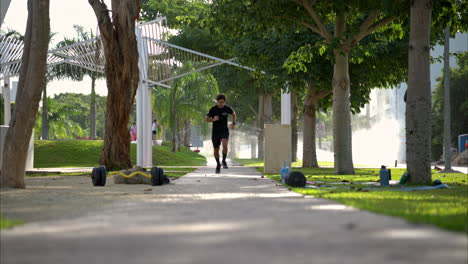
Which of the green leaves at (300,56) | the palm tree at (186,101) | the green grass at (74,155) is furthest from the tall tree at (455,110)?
the green leaves at (300,56)

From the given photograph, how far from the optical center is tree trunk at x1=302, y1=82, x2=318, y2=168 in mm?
28781

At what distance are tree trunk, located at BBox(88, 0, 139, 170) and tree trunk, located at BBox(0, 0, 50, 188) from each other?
798 centimetres

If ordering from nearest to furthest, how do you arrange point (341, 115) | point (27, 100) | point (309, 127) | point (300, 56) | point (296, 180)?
point (27, 100) < point (296, 180) < point (341, 115) < point (300, 56) < point (309, 127)

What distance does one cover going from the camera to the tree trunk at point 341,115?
19.7 metres

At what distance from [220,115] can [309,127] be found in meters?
12.6

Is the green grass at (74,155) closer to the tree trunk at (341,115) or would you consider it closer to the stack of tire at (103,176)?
the tree trunk at (341,115)

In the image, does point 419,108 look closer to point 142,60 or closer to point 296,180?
point 296,180

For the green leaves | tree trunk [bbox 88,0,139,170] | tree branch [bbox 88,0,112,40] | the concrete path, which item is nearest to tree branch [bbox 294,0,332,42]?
the green leaves

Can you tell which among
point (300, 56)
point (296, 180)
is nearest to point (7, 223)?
point (296, 180)

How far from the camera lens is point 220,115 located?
17266mm

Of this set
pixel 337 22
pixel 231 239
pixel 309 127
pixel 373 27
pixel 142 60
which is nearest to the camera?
pixel 231 239

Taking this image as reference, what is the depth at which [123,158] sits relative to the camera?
64.9ft

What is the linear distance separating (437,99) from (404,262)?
48.9 metres

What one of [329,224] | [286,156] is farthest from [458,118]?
[329,224]
